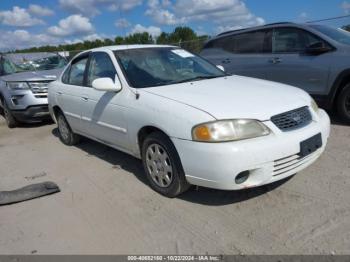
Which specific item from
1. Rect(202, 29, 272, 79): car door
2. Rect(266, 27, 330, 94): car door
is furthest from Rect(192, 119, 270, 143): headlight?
Rect(202, 29, 272, 79): car door

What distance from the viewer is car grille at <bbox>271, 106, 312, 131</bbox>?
3.30 metres

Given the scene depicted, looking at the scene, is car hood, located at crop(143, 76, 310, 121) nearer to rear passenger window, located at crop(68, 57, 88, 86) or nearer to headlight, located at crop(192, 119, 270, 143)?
headlight, located at crop(192, 119, 270, 143)

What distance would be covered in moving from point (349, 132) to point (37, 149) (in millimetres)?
5130

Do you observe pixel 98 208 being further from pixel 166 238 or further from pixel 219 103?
pixel 219 103

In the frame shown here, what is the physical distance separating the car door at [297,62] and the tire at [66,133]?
12.0ft

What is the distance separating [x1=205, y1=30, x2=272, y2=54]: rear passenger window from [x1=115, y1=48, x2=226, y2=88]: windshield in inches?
88.2

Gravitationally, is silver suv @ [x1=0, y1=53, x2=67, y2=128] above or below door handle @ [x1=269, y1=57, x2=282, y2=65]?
below

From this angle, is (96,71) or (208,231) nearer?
(208,231)

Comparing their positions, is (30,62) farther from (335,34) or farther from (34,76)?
(335,34)

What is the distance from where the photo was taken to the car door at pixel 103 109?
4.23 m

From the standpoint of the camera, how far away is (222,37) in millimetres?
7625

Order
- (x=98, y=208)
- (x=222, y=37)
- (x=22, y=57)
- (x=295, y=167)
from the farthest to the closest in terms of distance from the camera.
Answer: (x=22, y=57) → (x=222, y=37) → (x=98, y=208) → (x=295, y=167)

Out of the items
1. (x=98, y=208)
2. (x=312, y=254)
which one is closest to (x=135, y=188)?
(x=98, y=208)

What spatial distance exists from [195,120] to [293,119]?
3.18 ft
